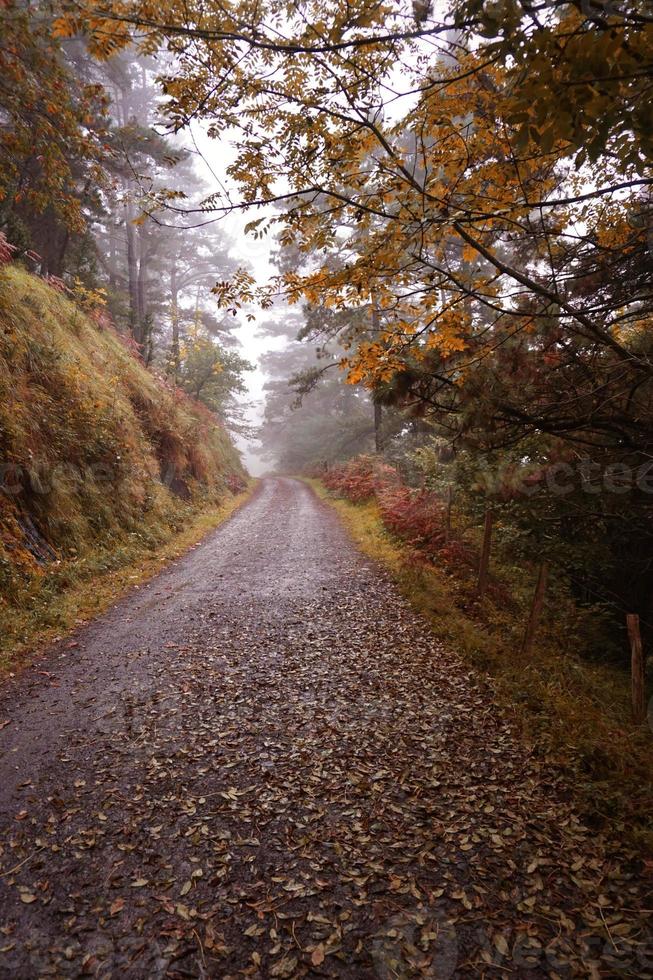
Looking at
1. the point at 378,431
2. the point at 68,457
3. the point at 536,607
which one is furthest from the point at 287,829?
the point at 378,431

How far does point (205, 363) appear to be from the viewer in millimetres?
20594

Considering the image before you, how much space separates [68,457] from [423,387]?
6.91m

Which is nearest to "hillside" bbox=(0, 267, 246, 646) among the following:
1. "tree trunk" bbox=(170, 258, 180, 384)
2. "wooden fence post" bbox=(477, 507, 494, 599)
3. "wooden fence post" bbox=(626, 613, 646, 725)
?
"tree trunk" bbox=(170, 258, 180, 384)

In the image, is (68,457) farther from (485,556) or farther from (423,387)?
(485,556)

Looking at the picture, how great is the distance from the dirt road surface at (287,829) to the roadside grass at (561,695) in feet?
0.67

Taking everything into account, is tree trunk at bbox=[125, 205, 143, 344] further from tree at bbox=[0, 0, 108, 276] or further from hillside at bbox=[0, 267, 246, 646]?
tree at bbox=[0, 0, 108, 276]

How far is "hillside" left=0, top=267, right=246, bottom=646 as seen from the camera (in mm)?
6668

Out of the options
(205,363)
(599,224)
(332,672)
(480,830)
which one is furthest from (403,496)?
(205,363)

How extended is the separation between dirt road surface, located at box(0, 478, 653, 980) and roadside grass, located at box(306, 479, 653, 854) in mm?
203

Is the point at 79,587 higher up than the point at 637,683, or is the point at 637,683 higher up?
the point at 79,587

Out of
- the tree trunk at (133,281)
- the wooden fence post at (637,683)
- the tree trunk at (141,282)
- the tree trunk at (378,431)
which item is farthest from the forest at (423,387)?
the tree trunk at (141,282)

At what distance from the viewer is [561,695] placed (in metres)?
4.73

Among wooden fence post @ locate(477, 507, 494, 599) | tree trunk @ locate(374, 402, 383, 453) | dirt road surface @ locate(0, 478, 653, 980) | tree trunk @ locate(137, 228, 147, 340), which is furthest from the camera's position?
tree trunk @ locate(137, 228, 147, 340)

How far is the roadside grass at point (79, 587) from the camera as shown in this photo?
5.54 meters
